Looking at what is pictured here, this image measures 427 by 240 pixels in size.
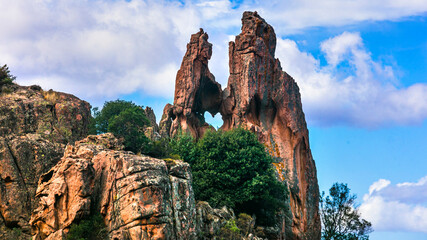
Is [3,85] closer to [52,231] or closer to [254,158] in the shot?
[52,231]

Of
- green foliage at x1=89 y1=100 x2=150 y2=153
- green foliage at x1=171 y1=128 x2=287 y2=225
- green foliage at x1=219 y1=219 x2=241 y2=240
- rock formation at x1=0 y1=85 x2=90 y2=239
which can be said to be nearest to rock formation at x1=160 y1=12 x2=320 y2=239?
green foliage at x1=171 y1=128 x2=287 y2=225

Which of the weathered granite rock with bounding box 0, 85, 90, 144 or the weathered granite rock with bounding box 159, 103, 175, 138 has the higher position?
the weathered granite rock with bounding box 159, 103, 175, 138

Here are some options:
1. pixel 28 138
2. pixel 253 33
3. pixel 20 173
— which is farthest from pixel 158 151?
pixel 253 33

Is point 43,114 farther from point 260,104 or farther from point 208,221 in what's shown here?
point 260,104

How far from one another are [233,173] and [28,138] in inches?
774

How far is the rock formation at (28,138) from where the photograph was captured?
2983cm

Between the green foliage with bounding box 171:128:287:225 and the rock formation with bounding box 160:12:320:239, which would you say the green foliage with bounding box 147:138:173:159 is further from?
the rock formation with bounding box 160:12:320:239

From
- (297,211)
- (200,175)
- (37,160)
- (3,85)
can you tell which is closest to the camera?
(37,160)

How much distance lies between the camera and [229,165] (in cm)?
4522

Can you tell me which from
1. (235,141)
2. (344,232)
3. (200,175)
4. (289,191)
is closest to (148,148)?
(200,175)

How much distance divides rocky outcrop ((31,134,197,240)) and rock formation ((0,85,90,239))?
6.16 feet

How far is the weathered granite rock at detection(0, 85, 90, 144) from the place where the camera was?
34.7 m

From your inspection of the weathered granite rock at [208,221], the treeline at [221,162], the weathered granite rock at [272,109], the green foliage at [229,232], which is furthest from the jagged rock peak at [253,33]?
the green foliage at [229,232]

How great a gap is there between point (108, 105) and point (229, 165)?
1569 cm
